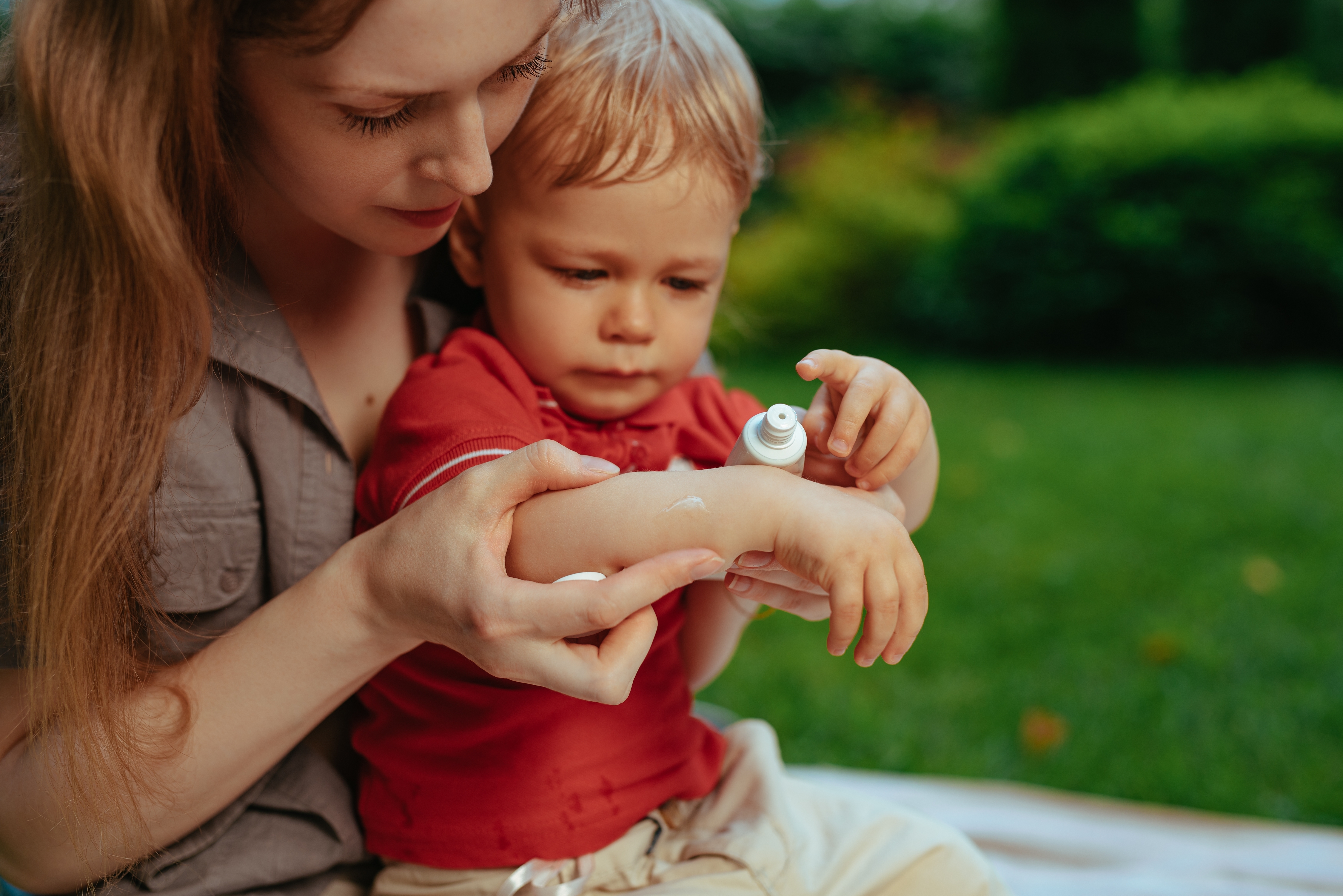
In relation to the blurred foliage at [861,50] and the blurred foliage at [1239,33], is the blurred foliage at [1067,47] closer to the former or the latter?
the blurred foliage at [1239,33]

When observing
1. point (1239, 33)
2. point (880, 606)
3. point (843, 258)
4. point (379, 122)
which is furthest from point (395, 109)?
point (1239, 33)

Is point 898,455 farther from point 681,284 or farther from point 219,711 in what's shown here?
point 219,711

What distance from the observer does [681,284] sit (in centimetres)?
137

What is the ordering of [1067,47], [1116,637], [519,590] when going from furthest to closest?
[1067,47], [1116,637], [519,590]

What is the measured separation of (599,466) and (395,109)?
0.39m

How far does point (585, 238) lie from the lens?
4.14ft

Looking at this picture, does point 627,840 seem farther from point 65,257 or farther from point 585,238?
point 65,257

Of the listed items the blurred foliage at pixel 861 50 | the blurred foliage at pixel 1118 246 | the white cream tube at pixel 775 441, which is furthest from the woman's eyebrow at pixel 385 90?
the blurred foliage at pixel 861 50

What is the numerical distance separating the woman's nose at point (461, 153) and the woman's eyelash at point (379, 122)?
0.09 feet

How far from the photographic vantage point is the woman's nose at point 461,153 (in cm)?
103

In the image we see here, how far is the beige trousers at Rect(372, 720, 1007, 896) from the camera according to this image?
1.31 m

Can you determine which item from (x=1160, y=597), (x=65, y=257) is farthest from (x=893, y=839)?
(x=1160, y=597)

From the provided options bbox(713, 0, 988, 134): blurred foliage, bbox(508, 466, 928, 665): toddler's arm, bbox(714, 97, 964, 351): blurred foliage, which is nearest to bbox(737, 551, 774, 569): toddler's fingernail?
bbox(508, 466, 928, 665): toddler's arm

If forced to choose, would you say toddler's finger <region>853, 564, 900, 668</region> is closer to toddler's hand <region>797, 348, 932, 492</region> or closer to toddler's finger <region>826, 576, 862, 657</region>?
toddler's finger <region>826, 576, 862, 657</region>
